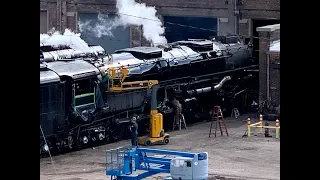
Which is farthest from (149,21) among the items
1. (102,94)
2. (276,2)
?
(102,94)

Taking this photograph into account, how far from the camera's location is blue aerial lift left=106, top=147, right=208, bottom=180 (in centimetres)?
1430

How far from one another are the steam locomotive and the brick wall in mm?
3014

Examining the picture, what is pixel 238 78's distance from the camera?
88.1 feet

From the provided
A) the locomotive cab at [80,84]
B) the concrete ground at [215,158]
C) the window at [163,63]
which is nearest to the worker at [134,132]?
the concrete ground at [215,158]

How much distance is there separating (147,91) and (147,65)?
34.1 inches

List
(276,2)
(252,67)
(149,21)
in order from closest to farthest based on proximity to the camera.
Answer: (252,67) < (276,2) < (149,21)

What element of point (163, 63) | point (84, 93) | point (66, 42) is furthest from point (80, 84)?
point (66, 42)

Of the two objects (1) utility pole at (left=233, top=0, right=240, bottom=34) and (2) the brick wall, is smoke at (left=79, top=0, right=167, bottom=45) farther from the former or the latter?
(1) utility pole at (left=233, top=0, right=240, bottom=34)

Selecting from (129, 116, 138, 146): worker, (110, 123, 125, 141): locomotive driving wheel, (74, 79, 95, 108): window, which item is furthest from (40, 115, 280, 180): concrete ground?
(74, 79, 95, 108): window

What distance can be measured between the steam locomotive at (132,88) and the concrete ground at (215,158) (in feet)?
2.30

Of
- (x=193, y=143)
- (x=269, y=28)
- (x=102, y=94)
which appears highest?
(x=269, y=28)

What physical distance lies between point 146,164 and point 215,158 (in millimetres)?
4414
